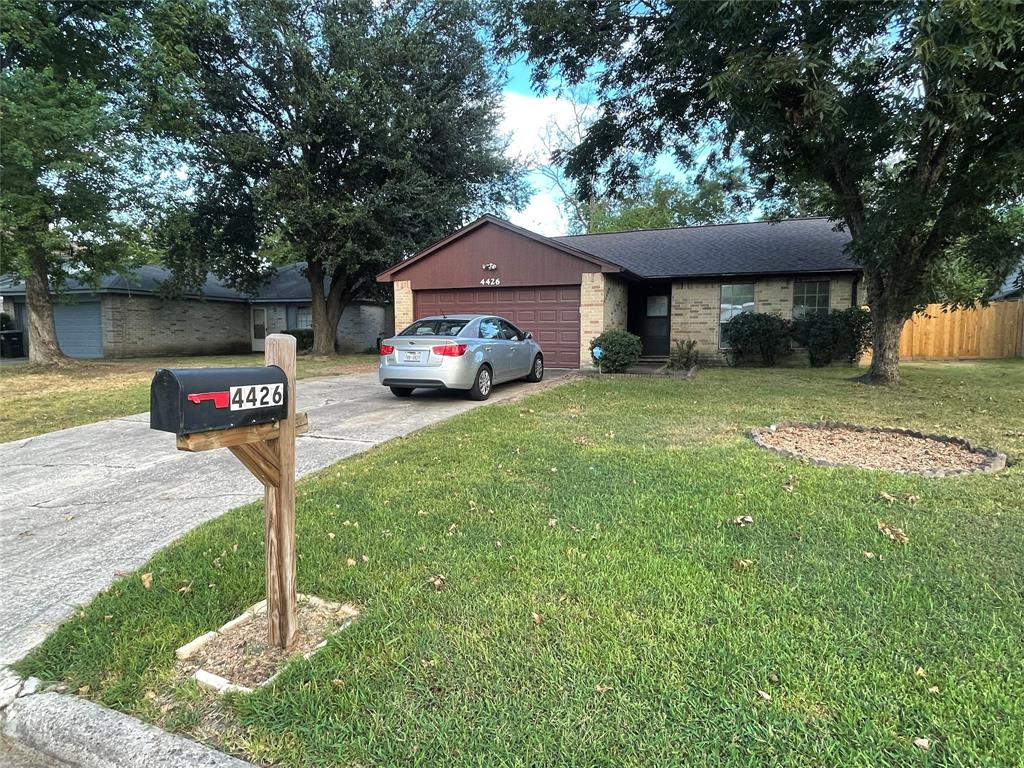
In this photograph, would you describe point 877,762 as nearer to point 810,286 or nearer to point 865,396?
point 865,396

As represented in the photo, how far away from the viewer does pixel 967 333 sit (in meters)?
19.7

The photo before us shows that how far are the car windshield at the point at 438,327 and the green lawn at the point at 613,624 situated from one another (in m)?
4.67

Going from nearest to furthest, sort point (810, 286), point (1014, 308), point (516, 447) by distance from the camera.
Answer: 1. point (516, 447)
2. point (810, 286)
3. point (1014, 308)

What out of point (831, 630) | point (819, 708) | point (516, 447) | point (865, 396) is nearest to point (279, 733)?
point (819, 708)

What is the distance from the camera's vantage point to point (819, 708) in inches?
82.4

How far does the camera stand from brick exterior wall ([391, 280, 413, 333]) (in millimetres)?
16953

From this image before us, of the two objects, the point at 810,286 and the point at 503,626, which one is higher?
the point at 810,286

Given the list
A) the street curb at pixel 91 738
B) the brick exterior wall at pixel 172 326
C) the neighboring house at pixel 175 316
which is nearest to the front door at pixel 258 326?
the neighboring house at pixel 175 316

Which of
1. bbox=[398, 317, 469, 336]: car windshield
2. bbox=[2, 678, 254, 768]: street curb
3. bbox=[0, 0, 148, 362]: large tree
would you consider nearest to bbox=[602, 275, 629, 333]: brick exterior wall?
bbox=[398, 317, 469, 336]: car windshield

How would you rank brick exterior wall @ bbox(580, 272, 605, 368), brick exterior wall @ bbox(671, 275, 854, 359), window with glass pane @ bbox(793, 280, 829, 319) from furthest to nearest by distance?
brick exterior wall @ bbox(671, 275, 854, 359) → window with glass pane @ bbox(793, 280, 829, 319) → brick exterior wall @ bbox(580, 272, 605, 368)

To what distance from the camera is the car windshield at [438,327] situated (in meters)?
9.43

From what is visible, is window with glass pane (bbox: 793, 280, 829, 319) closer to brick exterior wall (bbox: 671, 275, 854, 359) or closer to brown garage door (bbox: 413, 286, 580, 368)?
brick exterior wall (bbox: 671, 275, 854, 359)

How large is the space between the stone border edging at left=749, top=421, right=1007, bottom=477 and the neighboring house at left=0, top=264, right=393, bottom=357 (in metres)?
18.7

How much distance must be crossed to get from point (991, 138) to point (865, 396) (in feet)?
14.6
